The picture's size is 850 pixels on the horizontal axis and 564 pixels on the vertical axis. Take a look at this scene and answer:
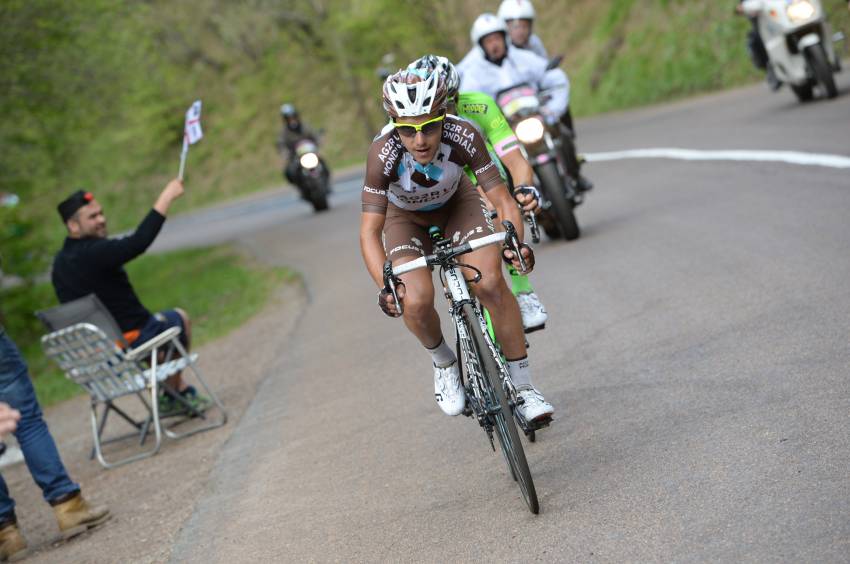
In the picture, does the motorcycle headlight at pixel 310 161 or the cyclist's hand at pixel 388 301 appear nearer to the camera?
the cyclist's hand at pixel 388 301

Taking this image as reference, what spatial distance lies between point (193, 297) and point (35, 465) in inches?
520

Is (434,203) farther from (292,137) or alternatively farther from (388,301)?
(292,137)

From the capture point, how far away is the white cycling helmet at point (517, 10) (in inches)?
513

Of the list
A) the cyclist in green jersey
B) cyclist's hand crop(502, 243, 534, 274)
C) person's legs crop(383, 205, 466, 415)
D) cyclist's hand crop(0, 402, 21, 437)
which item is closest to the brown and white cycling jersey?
person's legs crop(383, 205, 466, 415)

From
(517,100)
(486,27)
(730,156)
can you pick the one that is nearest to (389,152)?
(517,100)

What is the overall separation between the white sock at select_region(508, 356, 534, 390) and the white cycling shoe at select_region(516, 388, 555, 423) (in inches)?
5.7

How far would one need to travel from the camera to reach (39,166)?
25.3 metres

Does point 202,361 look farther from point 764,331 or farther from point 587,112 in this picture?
point 587,112

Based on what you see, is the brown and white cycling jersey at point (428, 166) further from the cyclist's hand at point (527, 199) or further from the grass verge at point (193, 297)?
the grass verge at point (193, 297)

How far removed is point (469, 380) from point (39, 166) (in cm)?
2076

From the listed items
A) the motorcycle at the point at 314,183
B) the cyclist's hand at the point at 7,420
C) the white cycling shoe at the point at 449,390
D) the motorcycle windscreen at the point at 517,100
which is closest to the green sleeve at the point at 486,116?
the white cycling shoe at the point at 449,390

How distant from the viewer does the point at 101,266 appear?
32.1 feet

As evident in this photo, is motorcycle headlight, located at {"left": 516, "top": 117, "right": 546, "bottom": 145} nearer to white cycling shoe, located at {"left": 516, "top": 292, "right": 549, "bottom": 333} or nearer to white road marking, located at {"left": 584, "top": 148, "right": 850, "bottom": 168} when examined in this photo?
white cycling shoe, located at {"left": 516, "top": 292, "right": 549, "bottom": 333}

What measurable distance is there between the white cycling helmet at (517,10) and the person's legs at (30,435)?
703cm
